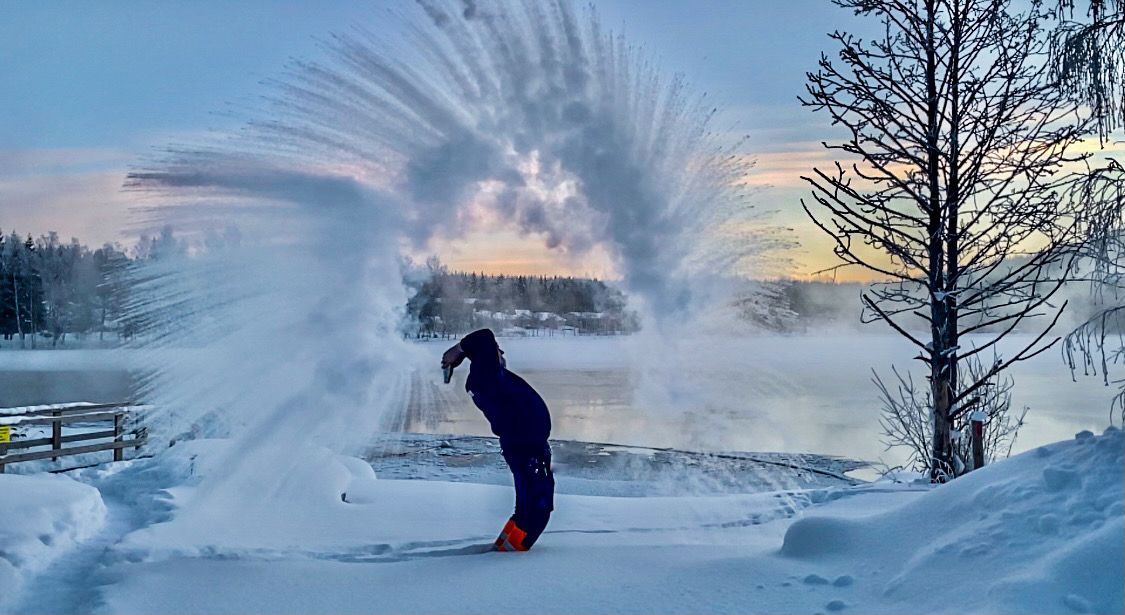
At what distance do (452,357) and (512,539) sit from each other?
64.0 inches

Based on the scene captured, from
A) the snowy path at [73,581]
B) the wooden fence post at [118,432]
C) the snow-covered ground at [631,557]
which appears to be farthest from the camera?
the wooden fence post at [118,432]

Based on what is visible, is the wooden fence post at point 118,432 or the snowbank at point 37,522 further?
the wooden fence post at point 118,432

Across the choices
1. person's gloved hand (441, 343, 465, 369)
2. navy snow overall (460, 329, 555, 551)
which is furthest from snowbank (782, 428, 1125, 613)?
person's gloved hand (441, 343, 465, 369)

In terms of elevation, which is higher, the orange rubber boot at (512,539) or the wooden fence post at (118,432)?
the orange rubber boot at (512,539)

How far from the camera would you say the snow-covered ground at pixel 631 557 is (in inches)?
213

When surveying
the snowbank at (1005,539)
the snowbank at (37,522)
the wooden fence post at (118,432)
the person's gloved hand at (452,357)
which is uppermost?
the person's gloved hand at (452,357)

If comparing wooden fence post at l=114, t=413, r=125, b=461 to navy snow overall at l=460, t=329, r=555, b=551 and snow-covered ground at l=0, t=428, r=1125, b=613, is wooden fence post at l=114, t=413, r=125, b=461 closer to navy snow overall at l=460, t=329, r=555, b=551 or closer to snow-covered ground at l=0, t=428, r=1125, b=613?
snow-covered ground at l=0, t=428, r=1125, b=613

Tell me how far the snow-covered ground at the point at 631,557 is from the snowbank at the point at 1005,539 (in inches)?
0.5

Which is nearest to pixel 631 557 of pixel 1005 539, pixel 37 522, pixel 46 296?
pixel 1005 539

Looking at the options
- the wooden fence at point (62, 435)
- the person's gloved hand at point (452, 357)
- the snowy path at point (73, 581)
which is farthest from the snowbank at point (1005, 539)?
the wooden fence at point (62, 435)

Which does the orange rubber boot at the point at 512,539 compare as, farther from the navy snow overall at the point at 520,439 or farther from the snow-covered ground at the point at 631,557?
the snow-covered ground at the point at 631,557

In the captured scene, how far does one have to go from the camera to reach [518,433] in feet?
24.8

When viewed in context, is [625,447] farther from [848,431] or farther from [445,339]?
[445,339]

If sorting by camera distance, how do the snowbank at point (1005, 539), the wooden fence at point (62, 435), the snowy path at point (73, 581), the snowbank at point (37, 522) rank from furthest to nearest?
the wooden fence at point (62, 435) → the snowbank at point (37, 522) → the snowy path at point (73, 581) → the snowbank at point (1005, 539)
